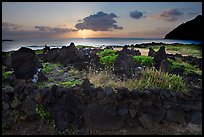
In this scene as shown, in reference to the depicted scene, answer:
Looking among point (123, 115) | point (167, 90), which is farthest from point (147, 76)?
point (123, 115)

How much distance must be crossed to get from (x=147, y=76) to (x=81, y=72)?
272 centimetres

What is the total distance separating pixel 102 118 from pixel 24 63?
3.82 metres

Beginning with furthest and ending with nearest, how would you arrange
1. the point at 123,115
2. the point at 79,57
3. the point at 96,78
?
the point at 79,57
the point at 96,78
the point at 123,115

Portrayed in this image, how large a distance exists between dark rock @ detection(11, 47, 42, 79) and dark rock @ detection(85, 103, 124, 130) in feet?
10.3

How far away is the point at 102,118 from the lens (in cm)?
755

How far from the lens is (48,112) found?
7.59m

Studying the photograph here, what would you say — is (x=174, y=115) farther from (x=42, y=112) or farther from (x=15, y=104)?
(x=15, y=104)

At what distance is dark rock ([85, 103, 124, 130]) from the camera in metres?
7.49

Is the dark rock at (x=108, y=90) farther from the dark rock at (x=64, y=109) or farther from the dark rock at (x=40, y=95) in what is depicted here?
the dark rock at (x=40, y=95)

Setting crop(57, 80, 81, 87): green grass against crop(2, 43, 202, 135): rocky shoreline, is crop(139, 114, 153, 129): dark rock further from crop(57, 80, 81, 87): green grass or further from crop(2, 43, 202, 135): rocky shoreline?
crop(57, 80, 81, 87): green grass

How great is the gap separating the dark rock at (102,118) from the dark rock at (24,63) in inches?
124

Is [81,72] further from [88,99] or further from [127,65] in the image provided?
[88,99]

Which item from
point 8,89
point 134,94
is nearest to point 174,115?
point 134,94

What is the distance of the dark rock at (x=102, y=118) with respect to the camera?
749 centimetres
